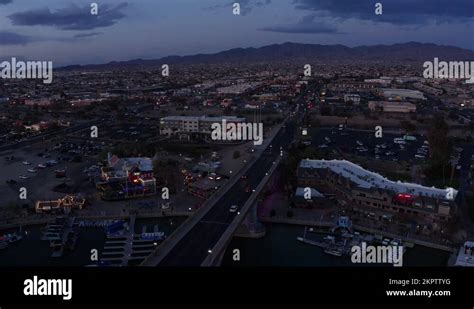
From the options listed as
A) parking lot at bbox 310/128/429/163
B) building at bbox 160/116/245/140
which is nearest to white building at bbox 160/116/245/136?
building at bbox 160/116/245/140

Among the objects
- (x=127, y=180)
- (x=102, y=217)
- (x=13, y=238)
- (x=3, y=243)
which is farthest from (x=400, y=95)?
(x=3, y=243)

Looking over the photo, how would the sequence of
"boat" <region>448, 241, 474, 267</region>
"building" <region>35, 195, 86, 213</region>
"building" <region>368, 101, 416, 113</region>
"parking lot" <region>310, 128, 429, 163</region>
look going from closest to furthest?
1. "boat" <region>448, 241, 474, 267</region>
2. "building" <region>35, 195, 86, 213</region>
3. "parking lot" <region>310, 128, 429, 163</region>
4. "building" <region>368, 101, 416, 113</region>

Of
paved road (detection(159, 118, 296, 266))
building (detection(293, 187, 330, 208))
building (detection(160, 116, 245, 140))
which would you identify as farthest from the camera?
building (detection(160, 116, 245, 140))

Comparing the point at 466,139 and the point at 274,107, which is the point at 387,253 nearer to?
the point at 466,139

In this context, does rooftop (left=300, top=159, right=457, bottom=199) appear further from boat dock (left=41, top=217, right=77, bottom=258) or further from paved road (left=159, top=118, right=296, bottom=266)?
boat dock (left=41, top=217, right=77, bottom=258)

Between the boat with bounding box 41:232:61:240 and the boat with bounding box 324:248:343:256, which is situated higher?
the boat with bounding box 41:232:61:240

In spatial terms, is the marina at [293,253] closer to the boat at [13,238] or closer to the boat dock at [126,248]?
the boat dock at [126,248]

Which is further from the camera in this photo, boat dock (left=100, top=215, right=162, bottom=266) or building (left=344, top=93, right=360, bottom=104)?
building (left=344, top=93, right=360, bottom=104)
